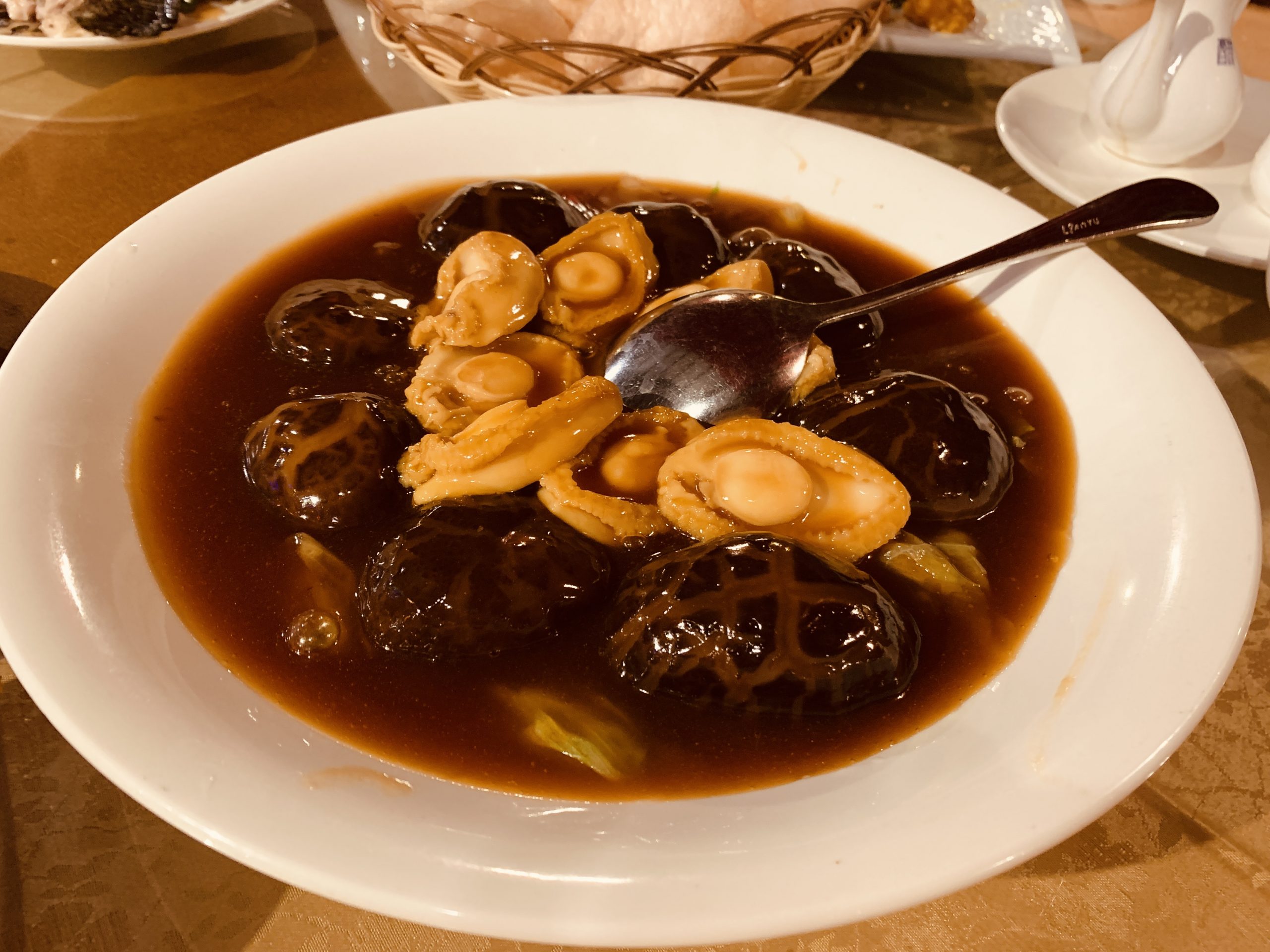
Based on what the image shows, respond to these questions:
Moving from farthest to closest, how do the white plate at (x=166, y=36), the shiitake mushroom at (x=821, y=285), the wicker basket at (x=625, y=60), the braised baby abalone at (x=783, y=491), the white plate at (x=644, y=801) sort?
1. the white plate at (x=166, y=36)
2. the wicker basket at (x=625, y=60)
3. the shiitake mushroom at (x=821, y=285)
4. the braised baby abalone at (x=783, y=491)
5. the white plate at (x=644, y=801)

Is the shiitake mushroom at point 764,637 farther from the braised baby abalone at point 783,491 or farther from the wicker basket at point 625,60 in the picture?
the wicker basket at point 625,60

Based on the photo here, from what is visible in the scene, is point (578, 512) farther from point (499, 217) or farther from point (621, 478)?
point (499, 217)

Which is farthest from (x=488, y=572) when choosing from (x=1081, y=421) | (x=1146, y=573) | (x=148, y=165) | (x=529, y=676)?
(x=148, y=165)

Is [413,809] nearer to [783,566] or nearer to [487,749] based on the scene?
[487,749]

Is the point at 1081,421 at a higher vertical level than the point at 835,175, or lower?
lower

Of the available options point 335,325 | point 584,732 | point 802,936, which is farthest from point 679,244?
point 802,936

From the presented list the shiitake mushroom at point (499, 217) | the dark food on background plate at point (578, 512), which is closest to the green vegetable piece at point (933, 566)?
the dark food on background plate at point (578, 512)
